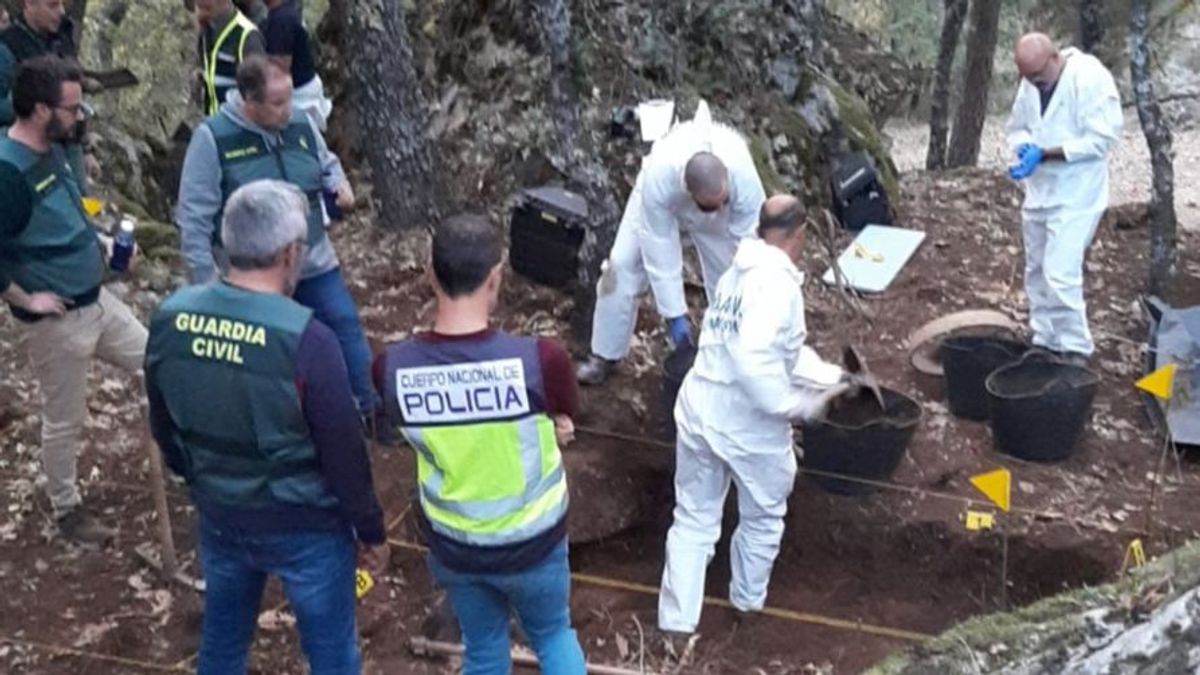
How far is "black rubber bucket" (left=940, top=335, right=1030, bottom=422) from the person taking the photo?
250 inches

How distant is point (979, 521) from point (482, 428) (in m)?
2.91

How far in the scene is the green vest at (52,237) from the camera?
14.1ft

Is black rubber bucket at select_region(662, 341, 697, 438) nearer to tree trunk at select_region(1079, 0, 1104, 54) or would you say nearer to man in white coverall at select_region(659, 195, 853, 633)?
man in white coverall at select_region(659, 195, 853, 633)

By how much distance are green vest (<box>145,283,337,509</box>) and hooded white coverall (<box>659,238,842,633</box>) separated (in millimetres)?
1629

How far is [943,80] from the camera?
14.1 m

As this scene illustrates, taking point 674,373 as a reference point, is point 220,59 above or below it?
above

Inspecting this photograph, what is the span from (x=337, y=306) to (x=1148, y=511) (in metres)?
3.43

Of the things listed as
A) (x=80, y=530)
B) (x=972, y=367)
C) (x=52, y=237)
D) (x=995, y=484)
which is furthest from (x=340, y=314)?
(x=972, y=367)

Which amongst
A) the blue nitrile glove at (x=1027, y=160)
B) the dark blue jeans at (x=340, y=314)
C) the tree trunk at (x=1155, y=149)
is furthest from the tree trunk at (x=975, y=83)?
the dark blue jeans at (x=340, y=314)

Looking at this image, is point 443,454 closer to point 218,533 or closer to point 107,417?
point 218,533

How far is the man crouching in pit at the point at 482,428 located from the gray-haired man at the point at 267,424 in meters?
0.15

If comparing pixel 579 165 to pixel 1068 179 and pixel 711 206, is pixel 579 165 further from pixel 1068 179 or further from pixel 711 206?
pixel 1068 179

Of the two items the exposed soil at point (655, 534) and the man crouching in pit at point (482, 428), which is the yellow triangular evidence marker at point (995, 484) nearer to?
the exposed soil at point (655, 534)

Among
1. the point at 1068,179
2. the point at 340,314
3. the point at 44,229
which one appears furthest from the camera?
the point at 1068,179
